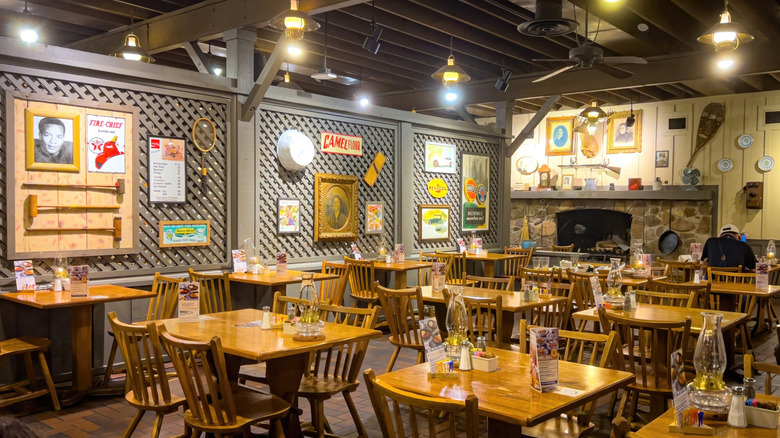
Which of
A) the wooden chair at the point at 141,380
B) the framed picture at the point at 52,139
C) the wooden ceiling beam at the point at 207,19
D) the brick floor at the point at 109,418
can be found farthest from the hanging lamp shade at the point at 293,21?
the brick floor at the point at 109,418

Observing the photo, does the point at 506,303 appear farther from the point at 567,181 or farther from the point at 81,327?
the point at 567,181

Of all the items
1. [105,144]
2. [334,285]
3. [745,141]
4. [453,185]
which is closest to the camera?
[105,144]

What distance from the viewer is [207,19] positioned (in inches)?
251

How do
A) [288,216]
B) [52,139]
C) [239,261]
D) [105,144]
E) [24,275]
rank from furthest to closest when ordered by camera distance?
[288,216] < [239,261] < [105,144] < [52,139] < [24,275]

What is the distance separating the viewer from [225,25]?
20.4ft

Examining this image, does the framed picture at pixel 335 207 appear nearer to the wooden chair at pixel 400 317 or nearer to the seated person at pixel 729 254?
the wooden chair at pixel 400 317

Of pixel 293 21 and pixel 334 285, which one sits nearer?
pixel 293 21

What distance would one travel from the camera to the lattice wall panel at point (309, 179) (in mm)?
6574

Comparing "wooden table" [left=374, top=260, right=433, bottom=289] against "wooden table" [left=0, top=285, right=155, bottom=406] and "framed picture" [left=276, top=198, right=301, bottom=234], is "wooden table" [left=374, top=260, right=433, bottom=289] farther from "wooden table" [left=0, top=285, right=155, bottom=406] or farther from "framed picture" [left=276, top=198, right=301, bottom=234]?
"wooden table" [left=0, top=285, right=155, bottom=406]

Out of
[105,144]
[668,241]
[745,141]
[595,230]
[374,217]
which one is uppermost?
[745,141]

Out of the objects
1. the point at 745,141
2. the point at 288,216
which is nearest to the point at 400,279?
the point at 288,216

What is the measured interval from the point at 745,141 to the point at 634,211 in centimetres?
215

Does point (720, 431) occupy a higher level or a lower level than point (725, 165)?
lower

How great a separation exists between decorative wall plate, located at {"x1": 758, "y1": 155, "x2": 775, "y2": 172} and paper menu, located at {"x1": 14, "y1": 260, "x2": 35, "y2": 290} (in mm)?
10525
